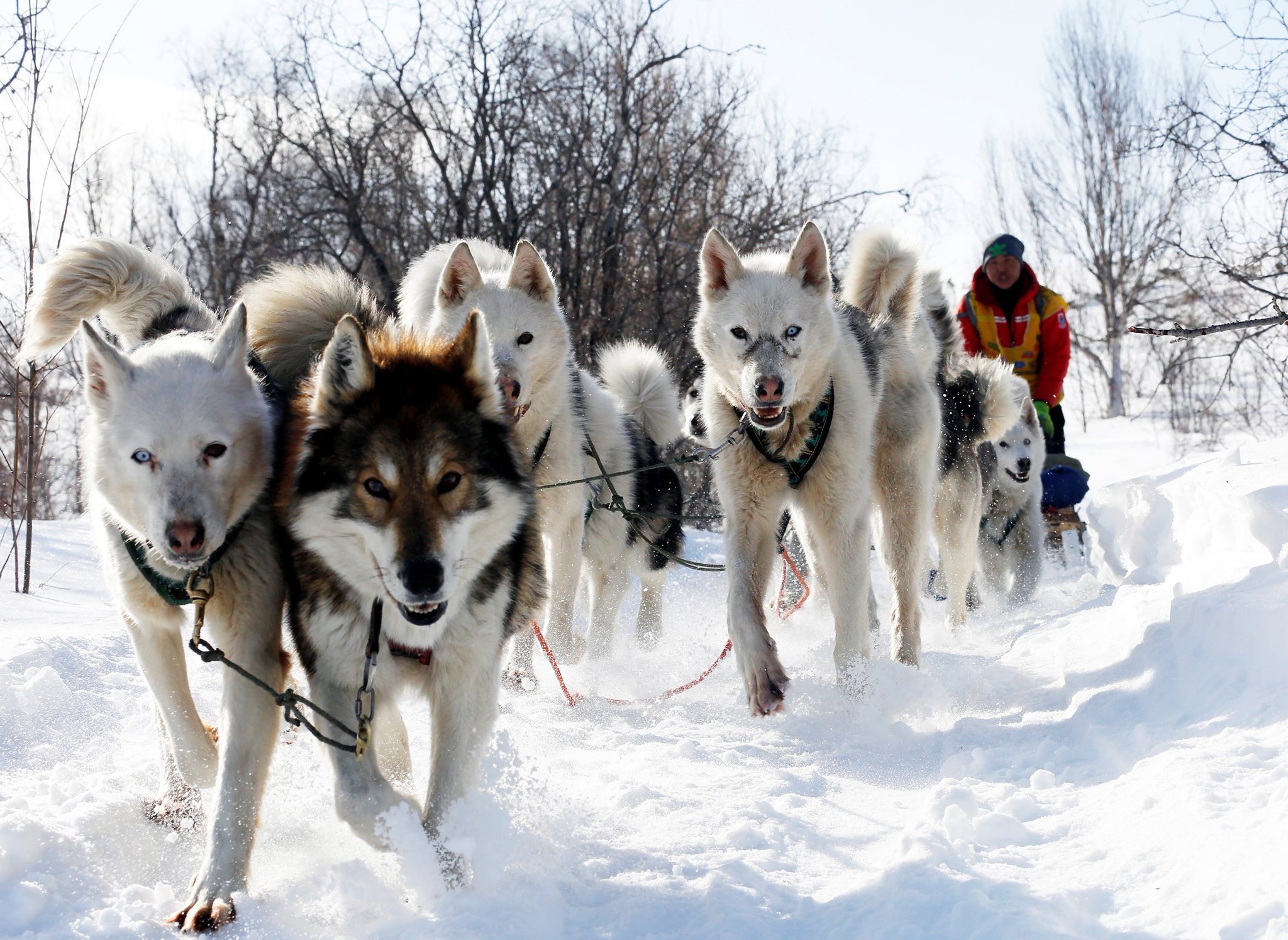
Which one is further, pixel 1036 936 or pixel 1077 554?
pixel 1077 554

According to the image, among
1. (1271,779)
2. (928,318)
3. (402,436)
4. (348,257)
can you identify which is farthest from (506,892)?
(348,257)

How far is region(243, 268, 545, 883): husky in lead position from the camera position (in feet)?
8.53

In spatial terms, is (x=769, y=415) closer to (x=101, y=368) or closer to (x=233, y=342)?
(x=233, y=342)

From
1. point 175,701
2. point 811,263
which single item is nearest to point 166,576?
point 175,701

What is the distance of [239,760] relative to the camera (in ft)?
8.76

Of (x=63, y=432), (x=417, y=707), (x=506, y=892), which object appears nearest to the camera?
(x=506, y=892)

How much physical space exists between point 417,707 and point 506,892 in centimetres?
223

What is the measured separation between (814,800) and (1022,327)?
5.78m

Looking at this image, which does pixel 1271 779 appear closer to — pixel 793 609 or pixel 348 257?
pixel 793 609

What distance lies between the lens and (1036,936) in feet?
7.11

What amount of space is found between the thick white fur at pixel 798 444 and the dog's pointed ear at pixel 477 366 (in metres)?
1.66

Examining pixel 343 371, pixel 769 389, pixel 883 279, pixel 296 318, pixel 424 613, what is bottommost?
pixel 424 613

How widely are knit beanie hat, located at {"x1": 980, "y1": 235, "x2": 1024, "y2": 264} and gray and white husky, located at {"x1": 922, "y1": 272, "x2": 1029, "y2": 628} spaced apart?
1.00 m

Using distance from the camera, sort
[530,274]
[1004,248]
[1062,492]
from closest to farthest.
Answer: [530,274] → [1004,248] → [1062,492]
